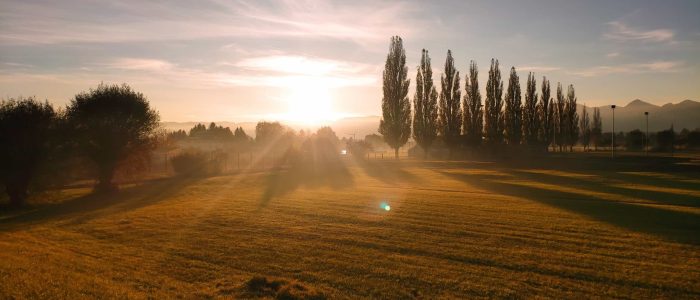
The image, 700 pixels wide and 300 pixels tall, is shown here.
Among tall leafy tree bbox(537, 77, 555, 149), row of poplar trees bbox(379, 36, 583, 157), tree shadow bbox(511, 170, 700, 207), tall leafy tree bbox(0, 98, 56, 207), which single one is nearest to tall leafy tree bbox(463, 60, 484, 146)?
row of poplar trees bbox(379, 36, 583, 157)

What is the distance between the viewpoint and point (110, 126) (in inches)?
1358

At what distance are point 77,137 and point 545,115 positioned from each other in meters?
88.2

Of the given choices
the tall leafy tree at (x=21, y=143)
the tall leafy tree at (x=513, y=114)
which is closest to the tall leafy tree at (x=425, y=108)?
the tall leafy tree at (x=513, y=114)

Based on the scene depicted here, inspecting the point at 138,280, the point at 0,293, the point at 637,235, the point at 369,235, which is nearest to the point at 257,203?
the point at 369,235

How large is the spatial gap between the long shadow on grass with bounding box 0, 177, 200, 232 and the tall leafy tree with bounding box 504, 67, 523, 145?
6504cm

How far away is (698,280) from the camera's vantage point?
1021 cm

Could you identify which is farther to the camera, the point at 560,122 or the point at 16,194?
the point at 560,122

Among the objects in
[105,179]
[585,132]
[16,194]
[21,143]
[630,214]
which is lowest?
[630,214]

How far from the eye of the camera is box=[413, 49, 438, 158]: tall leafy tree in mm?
74500

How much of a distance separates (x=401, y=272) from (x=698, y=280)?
7.00 meters

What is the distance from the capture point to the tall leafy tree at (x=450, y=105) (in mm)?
76062

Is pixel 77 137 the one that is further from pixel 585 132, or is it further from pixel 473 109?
pixel 585 132

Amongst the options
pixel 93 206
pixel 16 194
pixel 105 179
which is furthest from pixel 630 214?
pixel 16 194

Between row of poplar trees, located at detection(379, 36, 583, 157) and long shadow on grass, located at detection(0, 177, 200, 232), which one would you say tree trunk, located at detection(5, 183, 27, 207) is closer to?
long shadow on grass, located at detection(0, 177, 200, 232)
